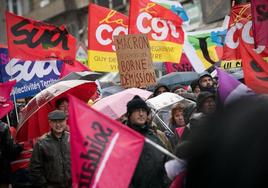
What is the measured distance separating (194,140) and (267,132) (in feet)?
1.03

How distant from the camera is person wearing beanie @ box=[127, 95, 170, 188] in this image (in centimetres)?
563

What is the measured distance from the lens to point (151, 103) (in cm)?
783

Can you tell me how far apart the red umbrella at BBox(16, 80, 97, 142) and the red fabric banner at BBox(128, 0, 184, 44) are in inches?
105

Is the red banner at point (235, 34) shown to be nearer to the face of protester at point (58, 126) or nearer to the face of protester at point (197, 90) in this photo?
the face of protester at point (197, 90)

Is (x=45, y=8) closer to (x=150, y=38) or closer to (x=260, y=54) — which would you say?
(x=150, y=38)

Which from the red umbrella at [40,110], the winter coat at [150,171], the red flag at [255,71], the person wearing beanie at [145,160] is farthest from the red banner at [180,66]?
the winter coat at [150,171]

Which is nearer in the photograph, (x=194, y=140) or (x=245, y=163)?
(x=245, y=163)

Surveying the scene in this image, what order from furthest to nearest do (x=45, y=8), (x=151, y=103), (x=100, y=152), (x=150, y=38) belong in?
(x=45, y=8)
(x=150, y=38)
(x=151, y=103)
(x=100, y=152)

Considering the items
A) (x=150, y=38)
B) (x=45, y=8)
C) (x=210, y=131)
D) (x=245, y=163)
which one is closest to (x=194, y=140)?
(x=210, y=131)

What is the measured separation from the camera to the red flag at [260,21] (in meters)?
7.29

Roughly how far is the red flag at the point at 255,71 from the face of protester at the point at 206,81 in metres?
1.75

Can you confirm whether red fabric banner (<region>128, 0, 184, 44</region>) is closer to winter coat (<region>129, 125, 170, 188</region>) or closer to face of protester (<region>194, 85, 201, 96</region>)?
face of protester (<region>194, 85, 201, 96</region>)

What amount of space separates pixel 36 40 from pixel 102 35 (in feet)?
5.21

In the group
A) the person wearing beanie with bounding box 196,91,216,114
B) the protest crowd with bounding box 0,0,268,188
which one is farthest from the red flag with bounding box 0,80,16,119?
the person wearing beanie with bounding box 196,91,216,114
